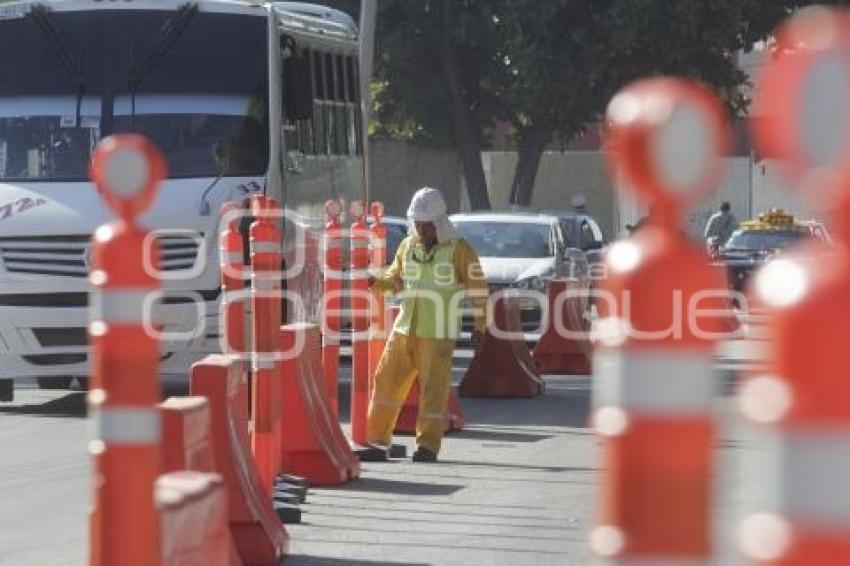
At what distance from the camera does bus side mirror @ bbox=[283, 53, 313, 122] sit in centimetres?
1861

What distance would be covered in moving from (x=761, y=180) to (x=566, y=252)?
35.3 m

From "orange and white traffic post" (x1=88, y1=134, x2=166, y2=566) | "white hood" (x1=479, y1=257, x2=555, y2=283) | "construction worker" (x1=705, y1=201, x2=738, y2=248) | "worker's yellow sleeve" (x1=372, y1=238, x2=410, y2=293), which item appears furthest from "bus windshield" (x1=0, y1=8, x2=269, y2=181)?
"construction worker" (x1=705, y1=201, x2=738, y2=248)

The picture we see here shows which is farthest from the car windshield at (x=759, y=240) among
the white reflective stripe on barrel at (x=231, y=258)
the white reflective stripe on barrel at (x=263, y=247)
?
the white reflective stripe on barrel at (x=263, y=247)

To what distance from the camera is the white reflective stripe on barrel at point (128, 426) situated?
4.84 m

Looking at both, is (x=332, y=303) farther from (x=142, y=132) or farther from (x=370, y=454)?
(x=142, y=132)

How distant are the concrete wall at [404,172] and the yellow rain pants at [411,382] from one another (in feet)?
131

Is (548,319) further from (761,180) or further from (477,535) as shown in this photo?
(761,180)

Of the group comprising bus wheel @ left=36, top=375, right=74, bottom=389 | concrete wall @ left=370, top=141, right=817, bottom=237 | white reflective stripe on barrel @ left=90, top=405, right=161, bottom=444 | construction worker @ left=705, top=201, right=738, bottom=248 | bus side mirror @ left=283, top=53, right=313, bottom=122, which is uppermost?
concrete wall @ left=370, top=141, right=817, bottom=237

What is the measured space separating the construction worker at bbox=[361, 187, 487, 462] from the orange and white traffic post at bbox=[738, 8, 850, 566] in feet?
36.6

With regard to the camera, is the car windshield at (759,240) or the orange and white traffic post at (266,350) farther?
the car windshield at (759,240)

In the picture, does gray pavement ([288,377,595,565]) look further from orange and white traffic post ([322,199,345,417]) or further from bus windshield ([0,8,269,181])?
bus windshield ([0,8,269,181])

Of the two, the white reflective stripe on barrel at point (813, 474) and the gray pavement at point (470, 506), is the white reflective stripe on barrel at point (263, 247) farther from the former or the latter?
the white reflective stripe on barrel at point (813, 474)

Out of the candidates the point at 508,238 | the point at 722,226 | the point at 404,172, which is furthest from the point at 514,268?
the point at 404,172

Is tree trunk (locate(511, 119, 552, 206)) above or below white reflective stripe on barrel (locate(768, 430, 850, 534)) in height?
above
